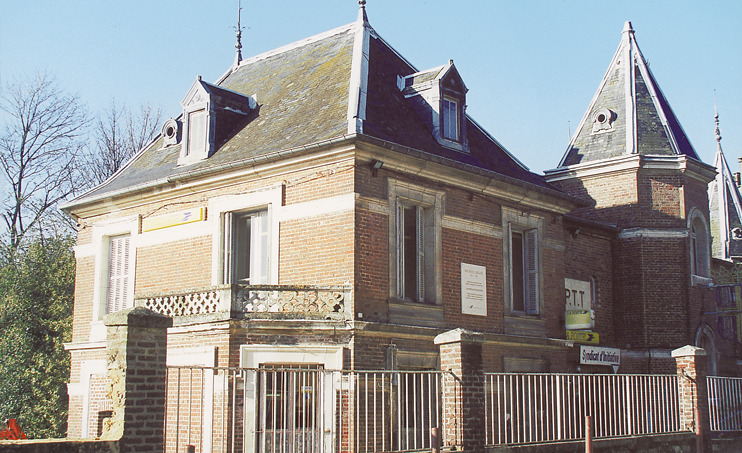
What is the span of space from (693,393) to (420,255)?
578 cm

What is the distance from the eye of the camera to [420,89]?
1936cm

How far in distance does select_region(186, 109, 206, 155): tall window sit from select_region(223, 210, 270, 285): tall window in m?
2.13

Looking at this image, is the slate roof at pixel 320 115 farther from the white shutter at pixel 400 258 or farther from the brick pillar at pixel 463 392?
the brick pillar at pixel 463 392

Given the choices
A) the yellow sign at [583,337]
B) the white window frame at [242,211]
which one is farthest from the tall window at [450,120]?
the yellow sign at [583,337]

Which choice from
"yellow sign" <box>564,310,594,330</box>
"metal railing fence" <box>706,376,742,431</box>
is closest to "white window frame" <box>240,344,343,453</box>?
"yellow sign" <box>564,310,594,330</box>

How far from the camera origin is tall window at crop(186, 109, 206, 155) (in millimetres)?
19241

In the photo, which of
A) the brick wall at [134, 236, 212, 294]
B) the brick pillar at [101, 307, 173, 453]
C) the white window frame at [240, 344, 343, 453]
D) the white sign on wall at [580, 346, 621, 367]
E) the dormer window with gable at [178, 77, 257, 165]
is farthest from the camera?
the white sign on wall at [580, 346, 621, 367]

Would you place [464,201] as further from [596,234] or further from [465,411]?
[465,411]

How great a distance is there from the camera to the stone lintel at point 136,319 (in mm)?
8922

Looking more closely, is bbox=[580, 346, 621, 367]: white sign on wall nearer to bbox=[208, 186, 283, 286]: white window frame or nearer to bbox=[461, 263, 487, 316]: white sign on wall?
bbox=[461, 263, 487, 316]: white sign on wall

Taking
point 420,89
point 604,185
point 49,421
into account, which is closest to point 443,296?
point 420,89

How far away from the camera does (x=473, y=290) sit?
18328 mm

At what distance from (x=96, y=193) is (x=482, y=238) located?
30.4 ft

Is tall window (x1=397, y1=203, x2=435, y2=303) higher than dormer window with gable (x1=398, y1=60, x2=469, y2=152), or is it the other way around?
dormer window with gable (x1=398, y1=60, x2=469, y2=152)
